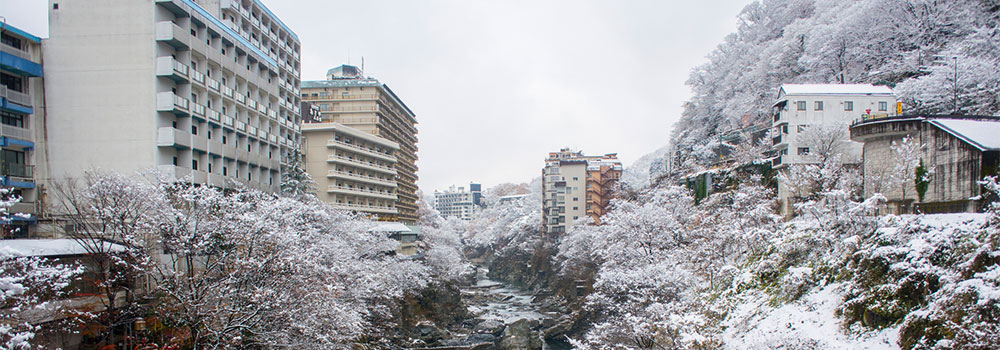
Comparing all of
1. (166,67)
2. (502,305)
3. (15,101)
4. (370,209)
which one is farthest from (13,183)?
(502,305)

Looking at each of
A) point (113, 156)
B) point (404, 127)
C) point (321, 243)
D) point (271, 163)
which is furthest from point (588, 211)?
point (113, 156)

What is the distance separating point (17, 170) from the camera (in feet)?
77.4

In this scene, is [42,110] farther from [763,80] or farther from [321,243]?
[763,80]

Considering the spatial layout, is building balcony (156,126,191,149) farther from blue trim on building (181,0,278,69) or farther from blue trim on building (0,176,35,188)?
blue trim on building (181,0,278,69)

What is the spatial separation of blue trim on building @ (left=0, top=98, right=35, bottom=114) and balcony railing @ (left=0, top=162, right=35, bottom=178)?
257 centimetres

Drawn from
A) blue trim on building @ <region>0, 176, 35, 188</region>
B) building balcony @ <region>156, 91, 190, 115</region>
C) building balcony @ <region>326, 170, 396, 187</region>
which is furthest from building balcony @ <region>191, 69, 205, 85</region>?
building balcony @ <region>326, 170, 396, 187</region>

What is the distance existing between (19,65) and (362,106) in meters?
33.4

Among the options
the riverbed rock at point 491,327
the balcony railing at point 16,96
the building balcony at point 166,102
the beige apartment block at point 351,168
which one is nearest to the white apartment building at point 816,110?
the riverbed rock at point 491,327

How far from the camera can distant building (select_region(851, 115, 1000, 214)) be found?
13.7 m

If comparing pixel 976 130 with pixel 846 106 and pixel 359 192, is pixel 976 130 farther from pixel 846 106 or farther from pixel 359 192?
pixel 359 192

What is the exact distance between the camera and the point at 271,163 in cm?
3772

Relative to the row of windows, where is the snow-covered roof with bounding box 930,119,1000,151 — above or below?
below

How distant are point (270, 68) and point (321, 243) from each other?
2040 cm

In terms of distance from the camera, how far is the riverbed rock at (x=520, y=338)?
32500mm
